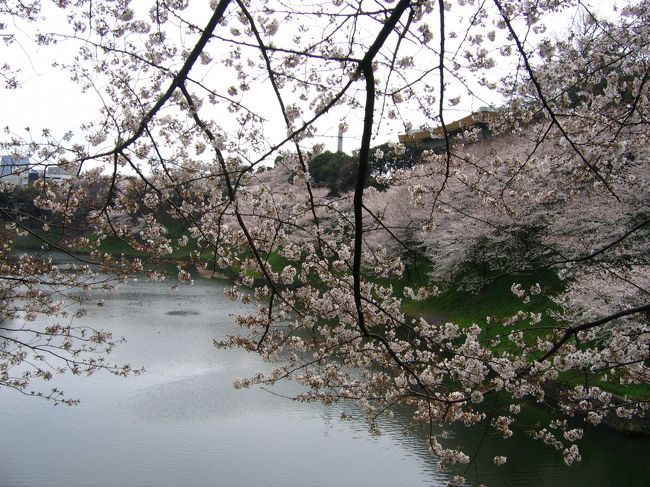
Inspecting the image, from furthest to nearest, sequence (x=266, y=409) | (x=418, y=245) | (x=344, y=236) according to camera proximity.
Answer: (x=418, y=245) → (x=266, y=409) → (x=344, y=236)

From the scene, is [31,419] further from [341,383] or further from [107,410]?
[341,383]

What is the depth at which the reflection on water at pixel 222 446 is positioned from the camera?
5.84 m

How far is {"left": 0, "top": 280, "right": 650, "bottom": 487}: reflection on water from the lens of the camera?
5843 mm

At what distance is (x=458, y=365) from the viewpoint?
2.92 metres

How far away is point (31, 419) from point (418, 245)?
10.3 meters

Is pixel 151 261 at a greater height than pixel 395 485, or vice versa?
pixel 151 261

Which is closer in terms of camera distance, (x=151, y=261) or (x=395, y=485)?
(x=151, y=261)

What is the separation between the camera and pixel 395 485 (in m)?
5.78

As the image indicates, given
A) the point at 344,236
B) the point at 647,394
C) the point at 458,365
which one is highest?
the point at 344,236

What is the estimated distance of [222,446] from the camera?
21.5ft

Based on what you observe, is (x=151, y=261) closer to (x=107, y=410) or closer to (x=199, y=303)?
(x=107, y=410)

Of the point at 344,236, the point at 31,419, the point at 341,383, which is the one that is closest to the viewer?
the point at 344,236

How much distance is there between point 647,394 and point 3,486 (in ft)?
23.2

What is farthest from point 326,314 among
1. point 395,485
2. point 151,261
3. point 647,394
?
point 647,394
